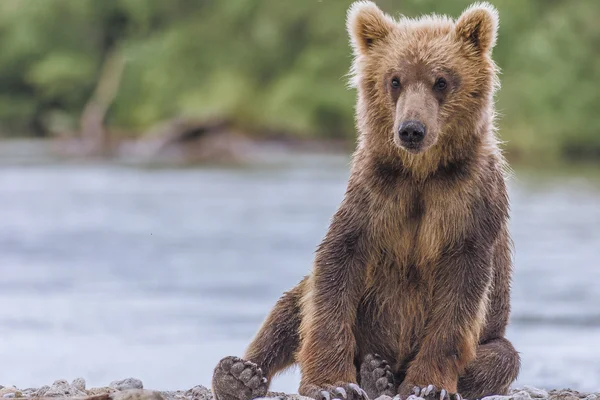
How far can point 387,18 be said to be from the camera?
5.62 metres

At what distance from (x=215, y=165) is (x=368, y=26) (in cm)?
2552

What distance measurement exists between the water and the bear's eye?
166cm

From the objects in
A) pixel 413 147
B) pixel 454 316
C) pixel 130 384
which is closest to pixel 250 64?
pixel 130 384

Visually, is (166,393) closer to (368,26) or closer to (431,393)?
(431,393)

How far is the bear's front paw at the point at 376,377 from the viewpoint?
5410 mm

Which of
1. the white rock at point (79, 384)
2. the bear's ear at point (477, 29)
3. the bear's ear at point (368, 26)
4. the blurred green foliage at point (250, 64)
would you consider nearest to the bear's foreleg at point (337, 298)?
the bear's ear at point (368, 26)

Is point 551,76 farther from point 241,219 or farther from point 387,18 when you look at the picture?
point 387,18

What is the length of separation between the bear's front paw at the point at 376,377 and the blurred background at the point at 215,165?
2.82 feet

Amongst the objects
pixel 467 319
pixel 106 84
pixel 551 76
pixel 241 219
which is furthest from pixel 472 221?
pixel 106 84

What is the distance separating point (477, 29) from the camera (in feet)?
17.9

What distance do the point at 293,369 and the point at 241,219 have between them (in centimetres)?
1279

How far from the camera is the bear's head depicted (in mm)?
5137

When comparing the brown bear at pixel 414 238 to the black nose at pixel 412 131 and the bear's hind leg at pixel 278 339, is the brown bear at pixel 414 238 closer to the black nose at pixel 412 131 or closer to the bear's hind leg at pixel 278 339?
the black nose at pixel 412 131

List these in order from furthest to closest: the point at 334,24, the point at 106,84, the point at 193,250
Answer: the point at 106,84, the point at 334,24, the point at 193,250
